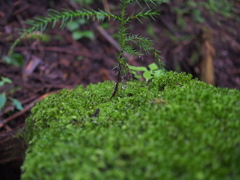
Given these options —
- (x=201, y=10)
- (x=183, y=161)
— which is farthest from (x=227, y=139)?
(x=201, y=10)

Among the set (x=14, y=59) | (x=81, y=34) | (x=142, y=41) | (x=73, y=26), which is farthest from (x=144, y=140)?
(x=73, y=26)

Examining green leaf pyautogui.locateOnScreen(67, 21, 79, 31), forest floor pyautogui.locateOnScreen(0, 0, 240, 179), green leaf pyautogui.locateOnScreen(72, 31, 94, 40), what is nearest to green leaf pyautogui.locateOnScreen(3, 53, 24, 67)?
forest floor pyautogui.locateOnScreen(0, 0, 240, 179)

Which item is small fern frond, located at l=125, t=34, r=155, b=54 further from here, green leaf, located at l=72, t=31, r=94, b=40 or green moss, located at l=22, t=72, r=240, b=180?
green leaf, located at l=72, t=31, r=94, b=40

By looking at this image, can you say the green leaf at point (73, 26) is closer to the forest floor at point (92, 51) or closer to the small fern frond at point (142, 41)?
the forest floor at point (92, 51)

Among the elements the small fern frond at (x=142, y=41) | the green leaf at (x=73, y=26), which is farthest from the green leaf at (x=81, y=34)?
the small fern frond at (x=142, y=41)

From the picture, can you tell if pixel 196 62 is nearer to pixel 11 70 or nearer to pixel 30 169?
pixel 11 70

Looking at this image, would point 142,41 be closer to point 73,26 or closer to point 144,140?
point 144,140

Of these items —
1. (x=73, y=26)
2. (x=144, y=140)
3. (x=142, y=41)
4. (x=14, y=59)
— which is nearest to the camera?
(x=144, y=140)
